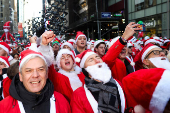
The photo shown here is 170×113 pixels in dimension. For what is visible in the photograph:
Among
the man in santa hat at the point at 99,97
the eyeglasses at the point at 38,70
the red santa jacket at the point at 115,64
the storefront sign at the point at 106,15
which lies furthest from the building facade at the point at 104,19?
the eyeglasses at the point at 38,70

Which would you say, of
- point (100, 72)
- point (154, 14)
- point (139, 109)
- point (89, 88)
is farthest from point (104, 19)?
point (139, 109)

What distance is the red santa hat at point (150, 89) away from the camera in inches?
61.4

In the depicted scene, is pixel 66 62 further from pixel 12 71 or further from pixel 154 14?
pixel 154 14

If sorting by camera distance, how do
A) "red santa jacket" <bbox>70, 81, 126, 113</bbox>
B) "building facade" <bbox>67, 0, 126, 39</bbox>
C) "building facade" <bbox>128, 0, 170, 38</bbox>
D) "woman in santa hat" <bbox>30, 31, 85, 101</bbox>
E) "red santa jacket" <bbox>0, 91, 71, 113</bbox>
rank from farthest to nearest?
"building facade" <bbox>67, 0, 126, 39</bbox> → "building facade" <bbox>128, 0, 170, 38</bbox> → "woman in santa hat" <bbox>30, 31, 85, 101</bbox> → "red santa jacket" <bbox>70, 81, 126, 113</bbox> → "red santa jacket" <bbox>0, 91, 71, 113</bbox>

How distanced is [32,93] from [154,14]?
2204 cm

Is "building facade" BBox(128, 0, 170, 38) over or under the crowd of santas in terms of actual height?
over

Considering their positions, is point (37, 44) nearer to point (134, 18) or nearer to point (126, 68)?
point (126, 68)

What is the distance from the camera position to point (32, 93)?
2324 mm

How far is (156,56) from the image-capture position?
3176 mm

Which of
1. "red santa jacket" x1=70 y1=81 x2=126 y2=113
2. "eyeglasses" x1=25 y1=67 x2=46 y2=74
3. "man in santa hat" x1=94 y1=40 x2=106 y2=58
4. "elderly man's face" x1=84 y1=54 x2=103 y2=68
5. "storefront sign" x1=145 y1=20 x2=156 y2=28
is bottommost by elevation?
"red santa jacket" x1=70 y1=81 x2=126 y2=113

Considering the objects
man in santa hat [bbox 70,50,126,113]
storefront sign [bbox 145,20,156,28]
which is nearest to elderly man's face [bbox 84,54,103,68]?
man in santa hat [bbox 70,50,126,113]

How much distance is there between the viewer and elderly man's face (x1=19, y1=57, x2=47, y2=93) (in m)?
2.38

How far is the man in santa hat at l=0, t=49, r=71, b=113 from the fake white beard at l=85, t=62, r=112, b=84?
593mm

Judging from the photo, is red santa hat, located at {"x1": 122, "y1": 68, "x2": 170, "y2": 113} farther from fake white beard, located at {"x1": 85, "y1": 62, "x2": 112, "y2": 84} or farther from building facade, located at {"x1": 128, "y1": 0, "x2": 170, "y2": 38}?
building facade, located at {"x1": 128, "y1": 0, "x2": 170, "y2": 38}
